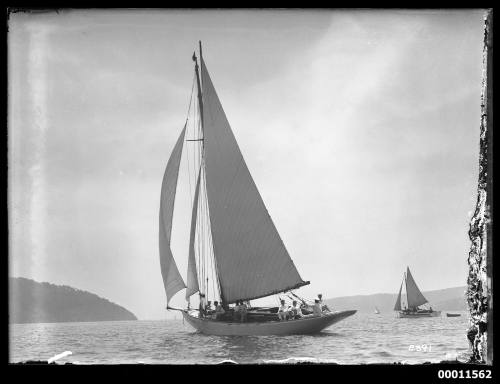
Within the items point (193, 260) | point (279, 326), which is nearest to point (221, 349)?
point (279, 326)

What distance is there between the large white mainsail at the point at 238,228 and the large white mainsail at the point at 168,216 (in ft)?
4.84

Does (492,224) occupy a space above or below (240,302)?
above

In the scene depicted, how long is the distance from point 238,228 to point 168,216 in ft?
8.41

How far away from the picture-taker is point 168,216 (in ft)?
51.5

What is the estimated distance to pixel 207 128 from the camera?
57.9 feet

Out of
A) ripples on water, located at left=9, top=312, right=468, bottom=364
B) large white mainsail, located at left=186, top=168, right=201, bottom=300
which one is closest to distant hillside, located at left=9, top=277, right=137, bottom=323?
ripples on water, located at left=9, top=312, right=468, bottom=364

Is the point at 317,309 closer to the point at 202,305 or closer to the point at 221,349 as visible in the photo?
the point at 202,305

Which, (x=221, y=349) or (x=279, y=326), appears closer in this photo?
(x=221, y=349)

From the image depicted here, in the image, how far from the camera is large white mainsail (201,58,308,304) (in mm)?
16891

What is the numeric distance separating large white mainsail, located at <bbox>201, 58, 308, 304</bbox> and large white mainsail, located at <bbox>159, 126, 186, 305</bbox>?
1.48 m

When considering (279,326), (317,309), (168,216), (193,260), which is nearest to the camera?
(168,216)

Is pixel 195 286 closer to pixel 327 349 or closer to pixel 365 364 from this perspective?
pixel 327 349
